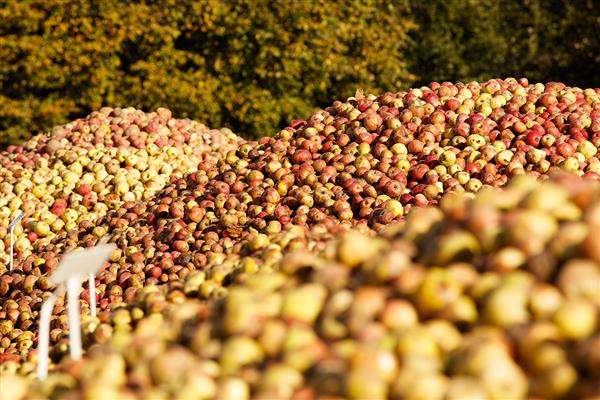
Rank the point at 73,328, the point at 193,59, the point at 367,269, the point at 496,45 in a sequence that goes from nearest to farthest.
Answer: the point at 367,269, the point at 73,328, the point at 193,59, the point at 496,45

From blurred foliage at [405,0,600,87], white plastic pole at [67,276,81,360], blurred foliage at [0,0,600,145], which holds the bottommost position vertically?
blurred foliage at [405,0,600,87]

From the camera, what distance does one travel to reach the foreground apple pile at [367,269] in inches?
81.0

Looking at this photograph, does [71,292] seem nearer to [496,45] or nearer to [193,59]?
[193,59]

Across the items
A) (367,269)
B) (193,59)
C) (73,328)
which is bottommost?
(193,59)

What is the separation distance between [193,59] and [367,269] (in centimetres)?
1229

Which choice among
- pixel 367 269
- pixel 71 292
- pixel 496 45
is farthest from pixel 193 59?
pixel 367 269

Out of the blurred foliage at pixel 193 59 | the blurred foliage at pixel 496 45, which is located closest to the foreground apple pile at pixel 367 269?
the blurred foliage at pixel 193 59

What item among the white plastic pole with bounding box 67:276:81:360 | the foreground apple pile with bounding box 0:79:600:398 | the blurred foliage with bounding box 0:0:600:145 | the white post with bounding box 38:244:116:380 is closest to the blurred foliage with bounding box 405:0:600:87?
the blurred foliage with bounding box 0:0:600:145

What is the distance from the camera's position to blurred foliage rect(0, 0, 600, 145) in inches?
523

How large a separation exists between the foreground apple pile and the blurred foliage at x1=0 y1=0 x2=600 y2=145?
7.38 meters

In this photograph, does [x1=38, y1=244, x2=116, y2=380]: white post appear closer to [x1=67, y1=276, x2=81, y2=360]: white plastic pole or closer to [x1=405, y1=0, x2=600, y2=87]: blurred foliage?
[x1=67, y1=276, x2=81, y2=360]: white plastic pole

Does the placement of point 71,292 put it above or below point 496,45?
above

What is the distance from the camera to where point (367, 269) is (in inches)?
96.3

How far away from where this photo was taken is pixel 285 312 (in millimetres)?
2357
